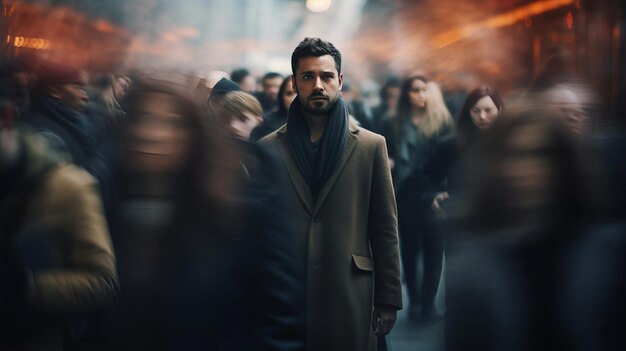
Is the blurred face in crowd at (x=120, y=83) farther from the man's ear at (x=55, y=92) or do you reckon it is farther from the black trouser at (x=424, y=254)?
the black trouser at (x=424, y=254)

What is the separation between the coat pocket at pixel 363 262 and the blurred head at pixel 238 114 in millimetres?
1265

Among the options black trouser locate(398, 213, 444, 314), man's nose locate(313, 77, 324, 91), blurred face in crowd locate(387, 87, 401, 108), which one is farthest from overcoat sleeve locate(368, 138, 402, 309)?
blurred face in crowd locate(387, 87, 401, 108)

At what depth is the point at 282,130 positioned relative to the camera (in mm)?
3916

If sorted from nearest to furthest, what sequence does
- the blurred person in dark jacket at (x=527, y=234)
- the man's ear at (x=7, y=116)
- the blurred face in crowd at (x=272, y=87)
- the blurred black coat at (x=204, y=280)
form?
the man's ear at (x=7, y=116) < the blurred black coat at (x=204, y=280) < the blurred person in dark jacket at (x=527, y=234) < the blurred face in crowd at (x=272, y=87)

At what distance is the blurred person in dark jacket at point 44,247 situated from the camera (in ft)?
8.80

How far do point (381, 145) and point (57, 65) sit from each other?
7.52 ft

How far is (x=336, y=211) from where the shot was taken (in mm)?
3680

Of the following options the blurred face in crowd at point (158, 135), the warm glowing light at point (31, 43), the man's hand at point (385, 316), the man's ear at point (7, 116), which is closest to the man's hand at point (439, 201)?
the man's hand at point (385, 316)

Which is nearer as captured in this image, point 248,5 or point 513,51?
point 513,51

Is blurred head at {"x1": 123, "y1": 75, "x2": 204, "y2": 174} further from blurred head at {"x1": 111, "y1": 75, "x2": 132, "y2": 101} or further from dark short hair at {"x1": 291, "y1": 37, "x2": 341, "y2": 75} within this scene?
blurred head at {"x1": 111, "y1": 75, "x2": 132, "y2": 101}

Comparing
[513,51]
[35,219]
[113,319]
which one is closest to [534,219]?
[113,319]

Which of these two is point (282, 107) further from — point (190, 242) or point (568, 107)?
point (190, 242)

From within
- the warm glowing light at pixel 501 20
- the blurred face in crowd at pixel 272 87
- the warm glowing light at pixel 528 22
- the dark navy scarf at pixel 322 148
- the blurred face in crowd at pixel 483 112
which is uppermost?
the warm glowing light at pixel 501 20

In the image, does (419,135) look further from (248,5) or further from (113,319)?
(248,5)
